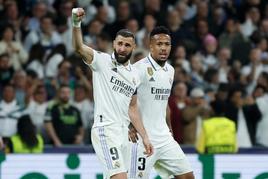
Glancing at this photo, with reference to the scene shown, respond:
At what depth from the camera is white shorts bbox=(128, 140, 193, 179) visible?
13.6 meters

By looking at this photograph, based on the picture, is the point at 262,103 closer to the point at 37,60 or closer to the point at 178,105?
the point at 178,105

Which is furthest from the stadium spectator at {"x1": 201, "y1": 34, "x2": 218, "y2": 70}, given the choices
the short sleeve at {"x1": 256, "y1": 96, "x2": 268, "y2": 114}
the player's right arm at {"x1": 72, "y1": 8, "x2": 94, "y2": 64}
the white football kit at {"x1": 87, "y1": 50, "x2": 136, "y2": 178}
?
the player's right arm at {"x1": 72, "y1": 8, "x2": 94, "y2": 64}

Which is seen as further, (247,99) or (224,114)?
(247,99)

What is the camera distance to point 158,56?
1379 centimetres

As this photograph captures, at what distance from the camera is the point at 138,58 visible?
1855cm

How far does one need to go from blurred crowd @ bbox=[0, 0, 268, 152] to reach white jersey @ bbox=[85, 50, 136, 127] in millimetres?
4021

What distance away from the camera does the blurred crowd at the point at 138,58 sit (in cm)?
1773

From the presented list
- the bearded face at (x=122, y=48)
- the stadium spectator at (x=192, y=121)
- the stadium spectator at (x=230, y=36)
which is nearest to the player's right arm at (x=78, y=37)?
the bearded face at (x=122, y=48)

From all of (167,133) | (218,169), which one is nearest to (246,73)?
(218,169)

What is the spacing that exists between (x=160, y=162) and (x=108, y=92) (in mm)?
1503

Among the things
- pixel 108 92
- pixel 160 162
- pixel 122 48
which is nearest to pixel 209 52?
pixel 160 162

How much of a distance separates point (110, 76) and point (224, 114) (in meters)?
4.99

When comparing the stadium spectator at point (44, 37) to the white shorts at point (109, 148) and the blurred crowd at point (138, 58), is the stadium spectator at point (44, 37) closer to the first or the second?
the blurred crowd at point (138, 58)

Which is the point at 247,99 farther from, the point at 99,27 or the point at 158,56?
the point at 158,56
